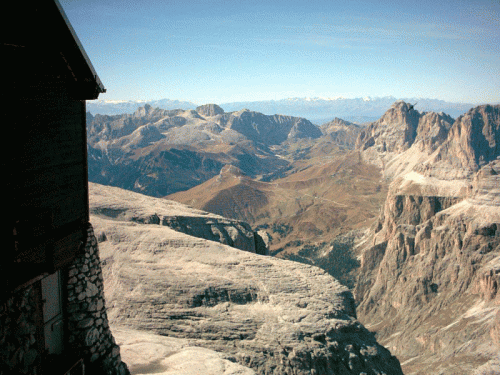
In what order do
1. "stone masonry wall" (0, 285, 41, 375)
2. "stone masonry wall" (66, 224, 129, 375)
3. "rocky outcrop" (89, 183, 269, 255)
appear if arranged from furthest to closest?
"rocky outcrop" (89, 183, 269, 255)
"stone masonry wall" (66, 224, 129, 375)
"stone masonry wall" (0, 285, 41, 375)

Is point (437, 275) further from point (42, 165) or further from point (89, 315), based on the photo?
point (42, 165)

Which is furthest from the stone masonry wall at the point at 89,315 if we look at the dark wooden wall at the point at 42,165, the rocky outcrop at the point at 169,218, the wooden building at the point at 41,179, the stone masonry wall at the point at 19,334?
the rocky outcrop at the point at 169,218

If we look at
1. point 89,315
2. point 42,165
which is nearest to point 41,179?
point 42,165

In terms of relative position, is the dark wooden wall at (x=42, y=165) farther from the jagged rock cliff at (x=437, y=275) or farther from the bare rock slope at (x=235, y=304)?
the jagged rock cliff at (x=437, y=275)

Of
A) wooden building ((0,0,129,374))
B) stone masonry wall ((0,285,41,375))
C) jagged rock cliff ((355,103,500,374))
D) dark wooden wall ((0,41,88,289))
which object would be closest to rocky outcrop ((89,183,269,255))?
wooden building ((0,0,129,374))

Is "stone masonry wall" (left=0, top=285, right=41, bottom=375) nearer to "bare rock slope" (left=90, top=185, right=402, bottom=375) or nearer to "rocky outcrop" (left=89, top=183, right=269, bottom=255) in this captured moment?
"bare rock slope" (left=90, top=185, right=402, bottom=375)

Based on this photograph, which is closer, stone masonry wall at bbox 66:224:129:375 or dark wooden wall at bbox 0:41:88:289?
dark wooden wall at bbox 0:41:88:289
